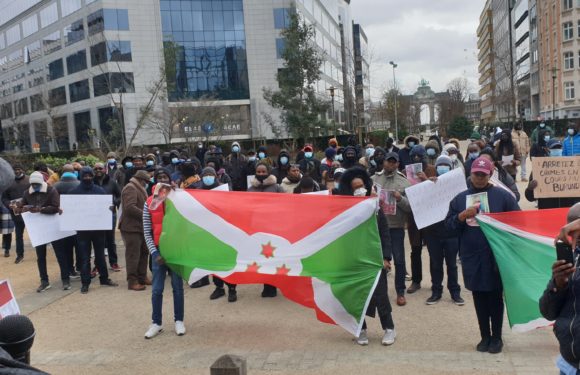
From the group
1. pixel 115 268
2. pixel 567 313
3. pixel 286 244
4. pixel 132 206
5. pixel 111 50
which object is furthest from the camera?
pixel 111 50

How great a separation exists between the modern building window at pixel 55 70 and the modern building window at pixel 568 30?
207 feet

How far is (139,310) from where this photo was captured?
771cm

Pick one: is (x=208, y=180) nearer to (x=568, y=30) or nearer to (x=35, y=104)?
(x=35, y=104)

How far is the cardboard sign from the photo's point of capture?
8.57 m

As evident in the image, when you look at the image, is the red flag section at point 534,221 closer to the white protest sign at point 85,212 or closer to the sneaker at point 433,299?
the sneaker at point 433,299

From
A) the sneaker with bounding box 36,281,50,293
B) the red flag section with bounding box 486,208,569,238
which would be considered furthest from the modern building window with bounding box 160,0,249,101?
the red flag section with bounding box 486,208,569,238

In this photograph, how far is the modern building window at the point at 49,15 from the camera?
63.8m

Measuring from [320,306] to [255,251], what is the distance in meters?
1.03

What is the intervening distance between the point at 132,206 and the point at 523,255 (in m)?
5.83

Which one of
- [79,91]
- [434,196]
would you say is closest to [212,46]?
[79,91]

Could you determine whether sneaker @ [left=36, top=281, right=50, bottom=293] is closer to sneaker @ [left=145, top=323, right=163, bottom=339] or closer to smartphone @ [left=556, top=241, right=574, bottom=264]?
sneaker @ [left=145, top=323, right=163, bottom=339]

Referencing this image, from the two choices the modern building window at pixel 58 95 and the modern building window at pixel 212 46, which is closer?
the modern building window at pixel 212 46

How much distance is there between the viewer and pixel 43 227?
8984 mm

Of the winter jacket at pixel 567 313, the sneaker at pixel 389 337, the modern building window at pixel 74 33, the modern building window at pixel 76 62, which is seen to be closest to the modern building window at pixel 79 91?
the modern building window at pixel 76 62
